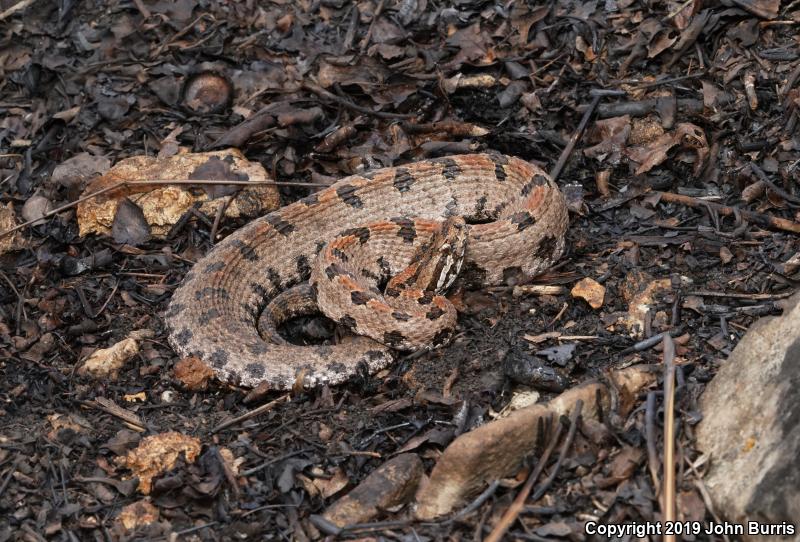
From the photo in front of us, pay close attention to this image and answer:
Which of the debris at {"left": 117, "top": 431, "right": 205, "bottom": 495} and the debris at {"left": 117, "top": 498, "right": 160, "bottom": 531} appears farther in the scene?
the debris at {"left": 117, "top": 431, "right": 205, "bottom": 495}

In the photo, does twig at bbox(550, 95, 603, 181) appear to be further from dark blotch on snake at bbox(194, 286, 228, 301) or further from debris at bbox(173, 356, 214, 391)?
debris at bbox(173, 356, 214, 391)

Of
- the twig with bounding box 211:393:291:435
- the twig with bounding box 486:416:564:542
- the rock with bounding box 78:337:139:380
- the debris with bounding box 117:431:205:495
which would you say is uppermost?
the twig with bounding box 486:416:564:542

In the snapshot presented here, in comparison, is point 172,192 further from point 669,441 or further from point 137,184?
point 669,441

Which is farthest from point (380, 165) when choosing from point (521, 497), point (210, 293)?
point (521, 497)

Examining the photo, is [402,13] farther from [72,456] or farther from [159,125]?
[72,456]

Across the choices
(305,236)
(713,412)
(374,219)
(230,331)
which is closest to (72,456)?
(230,331)

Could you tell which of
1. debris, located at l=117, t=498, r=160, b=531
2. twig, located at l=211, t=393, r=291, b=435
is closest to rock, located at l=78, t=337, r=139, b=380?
twig, located at l=211, t=393, r=291, b=435

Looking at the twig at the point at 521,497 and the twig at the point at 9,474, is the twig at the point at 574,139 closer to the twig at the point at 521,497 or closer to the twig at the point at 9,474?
the twig at the point at 521,497
